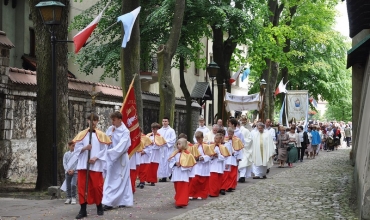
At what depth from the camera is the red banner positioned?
519 inches

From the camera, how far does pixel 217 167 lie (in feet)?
51.6

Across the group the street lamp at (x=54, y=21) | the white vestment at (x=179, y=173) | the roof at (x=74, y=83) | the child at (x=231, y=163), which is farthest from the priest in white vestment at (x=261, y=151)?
the street lamp at (x=54, y=21)

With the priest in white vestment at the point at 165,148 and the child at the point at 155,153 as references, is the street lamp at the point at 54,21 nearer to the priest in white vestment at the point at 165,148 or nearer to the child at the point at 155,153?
the child at the point at 155,153

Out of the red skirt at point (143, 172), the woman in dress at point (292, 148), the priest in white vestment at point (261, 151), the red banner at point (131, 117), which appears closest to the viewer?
the red banner at point (131, 117)

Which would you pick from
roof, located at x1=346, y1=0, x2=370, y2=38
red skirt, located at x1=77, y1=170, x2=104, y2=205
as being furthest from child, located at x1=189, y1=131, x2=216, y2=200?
roof, located at x1=346, y1=0, x2=370, y2=38

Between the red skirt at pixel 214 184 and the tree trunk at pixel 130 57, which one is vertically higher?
the tree trunk at pixel 130 57

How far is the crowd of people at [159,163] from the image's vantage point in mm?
11289

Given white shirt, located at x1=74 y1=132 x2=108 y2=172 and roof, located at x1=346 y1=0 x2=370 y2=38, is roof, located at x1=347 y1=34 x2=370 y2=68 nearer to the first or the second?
roof, located at x1=346 y1=0 x2=370 y2=38

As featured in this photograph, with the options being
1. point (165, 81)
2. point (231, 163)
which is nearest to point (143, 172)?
point (231, 163)

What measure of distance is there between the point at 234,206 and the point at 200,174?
1.71 m

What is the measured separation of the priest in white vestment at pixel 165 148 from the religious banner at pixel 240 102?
8.24 metres

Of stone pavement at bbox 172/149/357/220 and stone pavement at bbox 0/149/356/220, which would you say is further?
stone pavement at bbox 172/149/357/220

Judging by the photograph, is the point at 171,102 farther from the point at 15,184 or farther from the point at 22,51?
the point at 22,51

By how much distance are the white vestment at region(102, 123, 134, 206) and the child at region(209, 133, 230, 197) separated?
334 cm
